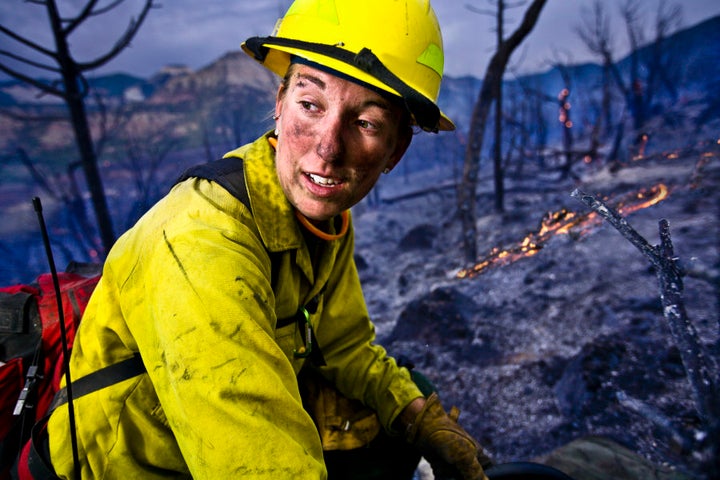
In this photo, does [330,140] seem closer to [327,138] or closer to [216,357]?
[327,138]

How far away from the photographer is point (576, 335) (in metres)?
3.99

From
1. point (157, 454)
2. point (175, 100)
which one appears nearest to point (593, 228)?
point (157, 454)

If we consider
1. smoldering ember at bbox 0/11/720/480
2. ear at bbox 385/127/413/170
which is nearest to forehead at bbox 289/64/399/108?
ear at bbox 385/127/413/170

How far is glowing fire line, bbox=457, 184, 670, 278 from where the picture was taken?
546 centimetres

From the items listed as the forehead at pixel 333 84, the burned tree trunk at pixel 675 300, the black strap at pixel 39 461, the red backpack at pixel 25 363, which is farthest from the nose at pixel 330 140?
the black strap at pixel 39 461

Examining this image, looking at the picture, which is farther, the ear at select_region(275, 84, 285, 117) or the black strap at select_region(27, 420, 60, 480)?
the ear at select_region(275, 84, 285, 117)

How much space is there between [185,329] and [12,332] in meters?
1.01

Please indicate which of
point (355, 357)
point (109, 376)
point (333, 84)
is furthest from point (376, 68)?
point (355, 357)

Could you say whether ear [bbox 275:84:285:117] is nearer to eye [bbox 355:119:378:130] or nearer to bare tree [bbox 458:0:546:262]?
eye [bbox 355:119:378:130]

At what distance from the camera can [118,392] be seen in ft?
4.01

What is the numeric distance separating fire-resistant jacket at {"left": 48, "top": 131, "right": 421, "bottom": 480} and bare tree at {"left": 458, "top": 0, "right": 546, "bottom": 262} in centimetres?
561

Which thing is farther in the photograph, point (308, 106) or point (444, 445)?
point (444, 445)

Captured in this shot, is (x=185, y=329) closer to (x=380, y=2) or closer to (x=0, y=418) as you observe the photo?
(x=0, y=418)

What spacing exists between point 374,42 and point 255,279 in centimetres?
102
